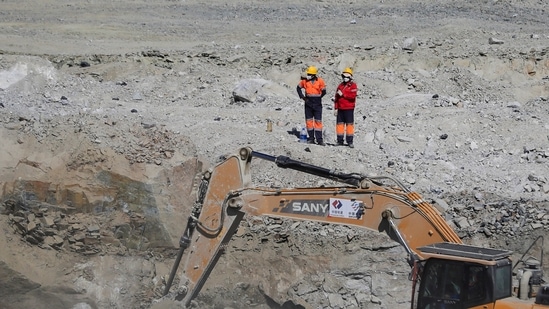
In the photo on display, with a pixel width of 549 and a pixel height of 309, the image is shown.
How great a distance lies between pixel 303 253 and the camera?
12.8 m

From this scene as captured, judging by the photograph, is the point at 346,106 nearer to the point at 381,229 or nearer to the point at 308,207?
the point at 308,207

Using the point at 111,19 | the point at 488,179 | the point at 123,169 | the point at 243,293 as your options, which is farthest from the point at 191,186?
the point at 111,19

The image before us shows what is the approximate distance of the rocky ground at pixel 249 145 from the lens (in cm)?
1252

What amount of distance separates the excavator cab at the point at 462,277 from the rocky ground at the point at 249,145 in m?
3.49

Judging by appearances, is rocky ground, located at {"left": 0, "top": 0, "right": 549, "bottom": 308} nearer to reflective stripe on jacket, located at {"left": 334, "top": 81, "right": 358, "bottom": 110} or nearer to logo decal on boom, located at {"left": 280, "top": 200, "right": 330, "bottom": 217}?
reflective stripe on jacket, located at {"left": 334, "top": 81, "right": 358, "bottom": 110}

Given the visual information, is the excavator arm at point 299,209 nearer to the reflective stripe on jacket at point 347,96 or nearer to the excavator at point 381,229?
the excavator at point 381,229

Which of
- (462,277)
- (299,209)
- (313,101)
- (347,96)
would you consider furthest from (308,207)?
(313,101)

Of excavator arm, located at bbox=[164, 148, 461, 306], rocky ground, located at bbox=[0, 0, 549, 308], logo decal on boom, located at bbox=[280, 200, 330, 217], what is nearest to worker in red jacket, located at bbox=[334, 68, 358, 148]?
rocky ground, located at bbox=[0, 0, 549, 308]

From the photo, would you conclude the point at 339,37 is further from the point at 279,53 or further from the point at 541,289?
the point at 541,289

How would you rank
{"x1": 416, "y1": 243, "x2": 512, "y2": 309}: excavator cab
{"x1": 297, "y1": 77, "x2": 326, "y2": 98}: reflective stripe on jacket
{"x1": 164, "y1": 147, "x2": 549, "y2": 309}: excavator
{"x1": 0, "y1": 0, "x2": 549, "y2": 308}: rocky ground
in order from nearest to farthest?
{"x1": 416, "y1": 243, "x2": 512, "y2": 309}: excavator cab, {"x1": 164, "y1": 147, "x2": 549, "y2": 309}: excavator, {"x1": 0, "y1": 0, "x2": 549, "y2": 308}: rocky ground, {"x1": 297, "y1": 77, "x2": 326, "y2": 98}: reflective stripe on jacket

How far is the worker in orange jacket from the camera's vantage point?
14.1 m

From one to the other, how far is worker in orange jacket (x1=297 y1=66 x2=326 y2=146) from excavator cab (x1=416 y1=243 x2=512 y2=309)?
5771 mm

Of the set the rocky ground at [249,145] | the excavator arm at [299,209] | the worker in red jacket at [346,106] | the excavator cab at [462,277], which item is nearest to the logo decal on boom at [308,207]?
the excavator arm at [299,209]

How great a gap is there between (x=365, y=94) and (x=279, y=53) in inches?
113
